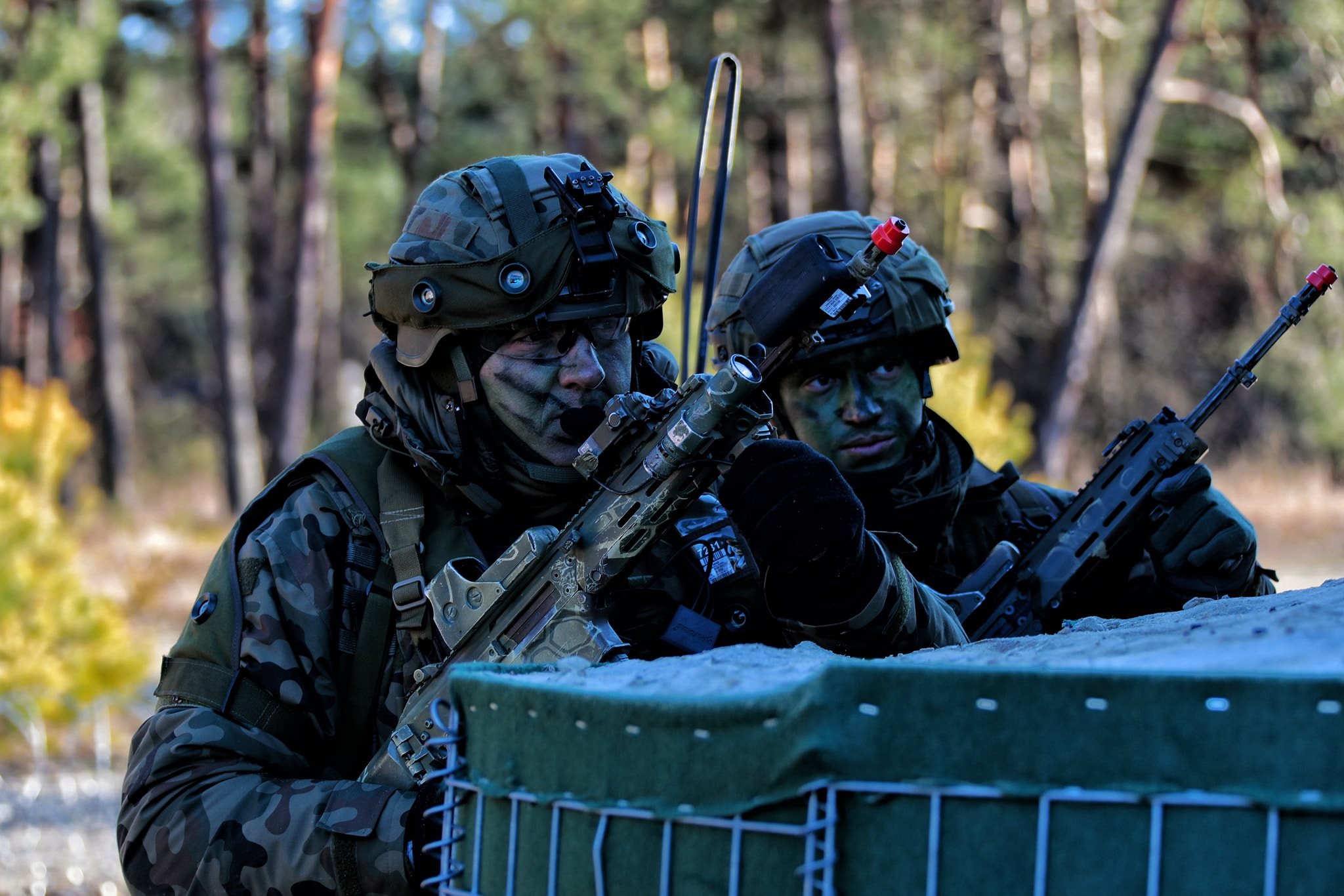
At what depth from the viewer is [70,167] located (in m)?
23.3

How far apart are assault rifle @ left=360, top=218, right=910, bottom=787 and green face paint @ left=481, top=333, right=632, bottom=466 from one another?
22 centimetres

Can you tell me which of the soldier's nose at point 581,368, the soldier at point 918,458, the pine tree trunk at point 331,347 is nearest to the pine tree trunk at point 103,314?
the pine tree trunk at point 331,347

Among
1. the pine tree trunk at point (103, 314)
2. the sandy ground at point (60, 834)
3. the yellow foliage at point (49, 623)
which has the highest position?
the pine tree trunk at point (103, 314)

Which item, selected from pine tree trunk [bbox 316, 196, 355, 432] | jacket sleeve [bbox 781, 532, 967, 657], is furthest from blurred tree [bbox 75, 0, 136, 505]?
jacket sleeve [bbox 781, 532, 967, 657]

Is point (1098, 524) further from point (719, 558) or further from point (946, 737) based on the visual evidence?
point (946, 737)

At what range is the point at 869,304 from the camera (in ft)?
11.3

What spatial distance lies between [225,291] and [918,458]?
15.3 m

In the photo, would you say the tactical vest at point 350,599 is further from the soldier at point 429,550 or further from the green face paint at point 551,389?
the green face paint at point 551,389

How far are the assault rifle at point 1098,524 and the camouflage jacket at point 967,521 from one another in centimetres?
10

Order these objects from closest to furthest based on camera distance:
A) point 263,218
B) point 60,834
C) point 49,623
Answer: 1. point 60,834
2. point 49,623
3. point 263,218

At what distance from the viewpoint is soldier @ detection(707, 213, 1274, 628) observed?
133 inches

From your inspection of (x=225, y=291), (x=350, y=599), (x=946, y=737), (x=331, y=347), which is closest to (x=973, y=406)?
(x=225, y=291)

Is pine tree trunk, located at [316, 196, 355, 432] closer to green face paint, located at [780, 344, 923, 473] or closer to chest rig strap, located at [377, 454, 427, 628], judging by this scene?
green face paint, located at [780, 344, 923, 473]

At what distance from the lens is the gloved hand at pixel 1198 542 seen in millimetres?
3324
